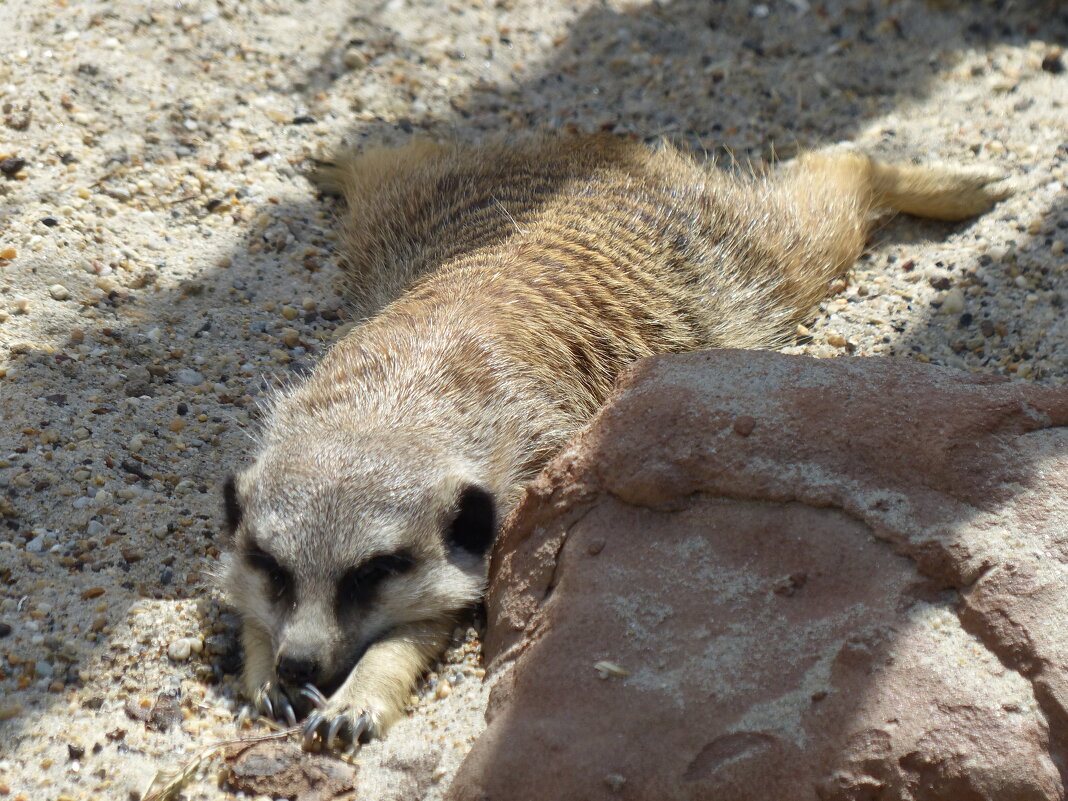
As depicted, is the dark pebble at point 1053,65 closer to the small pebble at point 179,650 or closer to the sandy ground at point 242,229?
the sandy ground at point 242,229

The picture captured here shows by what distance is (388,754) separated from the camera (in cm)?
268

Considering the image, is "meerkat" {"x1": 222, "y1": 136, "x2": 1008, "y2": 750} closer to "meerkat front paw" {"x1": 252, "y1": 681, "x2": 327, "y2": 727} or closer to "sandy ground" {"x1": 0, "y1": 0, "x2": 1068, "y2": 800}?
"meerkat front paw" {"x1": 252, "y1": 681, "x2": 327, "y2": 727}

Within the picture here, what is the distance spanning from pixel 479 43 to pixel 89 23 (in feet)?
6.46

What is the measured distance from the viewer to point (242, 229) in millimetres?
4707

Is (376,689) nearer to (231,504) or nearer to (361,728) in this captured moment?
(361,728)

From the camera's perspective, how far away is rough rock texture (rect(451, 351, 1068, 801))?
7.42 feet

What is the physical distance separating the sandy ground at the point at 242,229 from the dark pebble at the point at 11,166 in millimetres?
28

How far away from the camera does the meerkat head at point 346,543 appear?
2855 mm

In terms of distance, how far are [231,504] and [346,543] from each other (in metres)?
0.47

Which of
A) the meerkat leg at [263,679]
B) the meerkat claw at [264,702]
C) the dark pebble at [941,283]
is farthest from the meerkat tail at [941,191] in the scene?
the meerkat claw at [264,702]

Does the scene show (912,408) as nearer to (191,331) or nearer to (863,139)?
(191,331)

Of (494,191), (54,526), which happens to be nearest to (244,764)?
(54,526)

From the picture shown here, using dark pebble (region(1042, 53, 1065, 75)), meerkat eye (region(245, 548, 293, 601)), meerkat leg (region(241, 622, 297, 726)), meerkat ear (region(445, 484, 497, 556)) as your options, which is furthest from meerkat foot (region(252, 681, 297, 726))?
dark pebble (region(1042, 53, 1065, 75))

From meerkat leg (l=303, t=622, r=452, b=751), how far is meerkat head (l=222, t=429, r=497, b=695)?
0.05 m
